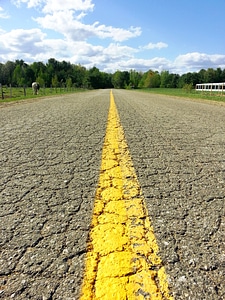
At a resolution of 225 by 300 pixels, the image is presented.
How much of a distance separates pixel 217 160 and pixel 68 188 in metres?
1.79

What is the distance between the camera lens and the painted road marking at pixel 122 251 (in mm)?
1032

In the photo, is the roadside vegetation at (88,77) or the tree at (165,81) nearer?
the roadside vegetation at (88,77)

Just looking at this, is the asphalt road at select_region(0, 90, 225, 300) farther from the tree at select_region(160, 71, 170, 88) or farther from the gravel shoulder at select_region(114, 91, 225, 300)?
the tree at select_region(160, 71, 170, 88)

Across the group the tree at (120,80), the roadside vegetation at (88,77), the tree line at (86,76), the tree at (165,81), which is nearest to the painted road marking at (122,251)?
the roadside vegetation at (88,77)

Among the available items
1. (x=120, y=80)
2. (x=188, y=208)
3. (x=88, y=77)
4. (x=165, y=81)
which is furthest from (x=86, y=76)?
(x=188, y=208)

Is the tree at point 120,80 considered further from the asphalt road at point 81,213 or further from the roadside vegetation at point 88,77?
the asphalt road at point 81,213

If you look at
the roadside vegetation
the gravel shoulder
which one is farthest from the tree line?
the gravel shoulder

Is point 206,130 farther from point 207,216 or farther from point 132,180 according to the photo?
point 207,216

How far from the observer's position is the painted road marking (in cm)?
103

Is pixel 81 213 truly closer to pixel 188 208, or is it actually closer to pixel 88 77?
pixel 188 208

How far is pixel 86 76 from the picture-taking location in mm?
107188

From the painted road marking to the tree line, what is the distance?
284ft

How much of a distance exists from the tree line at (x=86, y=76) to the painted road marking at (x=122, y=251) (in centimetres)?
8651

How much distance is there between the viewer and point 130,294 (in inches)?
39.7
